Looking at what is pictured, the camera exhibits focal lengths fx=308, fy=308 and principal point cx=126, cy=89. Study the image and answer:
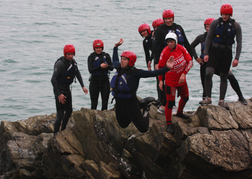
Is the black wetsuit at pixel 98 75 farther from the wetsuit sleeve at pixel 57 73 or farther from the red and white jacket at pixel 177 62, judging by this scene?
the red and white jacket at pixel 177 62

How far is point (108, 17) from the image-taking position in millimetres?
55562

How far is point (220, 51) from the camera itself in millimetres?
9094

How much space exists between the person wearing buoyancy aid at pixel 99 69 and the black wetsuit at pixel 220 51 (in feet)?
10.4

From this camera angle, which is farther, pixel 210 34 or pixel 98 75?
pixel 98 75

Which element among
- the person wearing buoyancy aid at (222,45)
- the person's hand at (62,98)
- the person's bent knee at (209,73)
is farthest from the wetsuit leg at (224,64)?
the person's hand at (62,98)

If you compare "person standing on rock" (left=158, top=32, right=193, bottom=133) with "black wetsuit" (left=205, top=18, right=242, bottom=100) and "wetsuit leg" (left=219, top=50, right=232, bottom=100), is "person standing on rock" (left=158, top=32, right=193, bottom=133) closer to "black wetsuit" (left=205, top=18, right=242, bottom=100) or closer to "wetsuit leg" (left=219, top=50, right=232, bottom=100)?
"black wetsuit" (left=205, top=18, right=242, bottom=100)

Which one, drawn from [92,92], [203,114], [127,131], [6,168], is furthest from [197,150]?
[6,168]

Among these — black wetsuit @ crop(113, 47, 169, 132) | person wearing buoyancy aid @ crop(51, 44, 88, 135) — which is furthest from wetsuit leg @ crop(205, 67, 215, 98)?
person wearing buoyancy aid @ crop(51, 44, 88, 135)

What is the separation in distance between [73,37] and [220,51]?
3716 cm

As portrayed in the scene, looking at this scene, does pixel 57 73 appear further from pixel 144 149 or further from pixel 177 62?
pixel 177 62

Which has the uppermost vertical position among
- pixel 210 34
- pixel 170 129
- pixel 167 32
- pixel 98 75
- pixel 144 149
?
pixel 167 32

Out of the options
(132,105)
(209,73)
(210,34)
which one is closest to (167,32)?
(210,34)

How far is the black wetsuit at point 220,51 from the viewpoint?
29.2 feet

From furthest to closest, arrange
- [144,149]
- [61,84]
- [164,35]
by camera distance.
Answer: [61,84]
[164,35]
[144,149]
